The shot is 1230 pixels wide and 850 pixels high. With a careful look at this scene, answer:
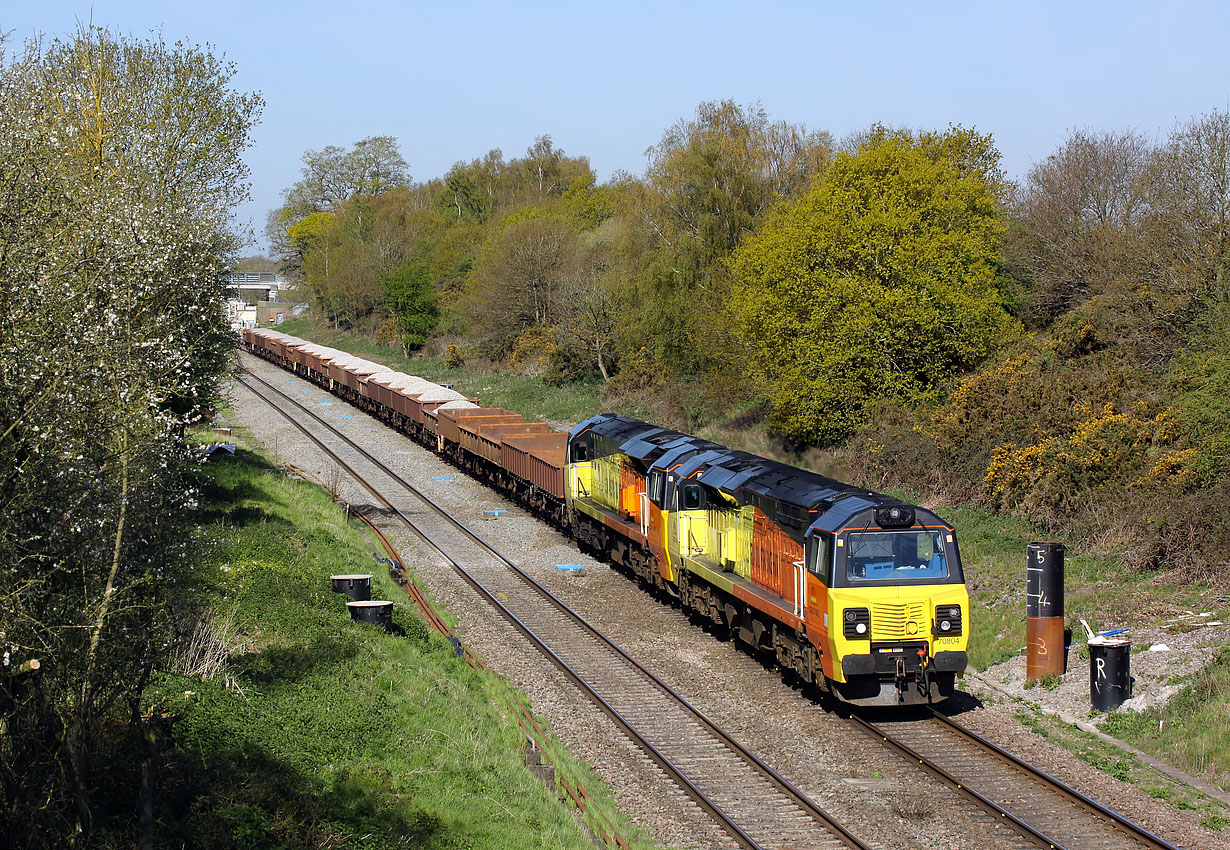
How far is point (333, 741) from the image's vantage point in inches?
455

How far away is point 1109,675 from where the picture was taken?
13836mm

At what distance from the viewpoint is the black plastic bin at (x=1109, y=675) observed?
45.2 ft

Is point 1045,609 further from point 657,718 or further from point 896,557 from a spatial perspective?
point 657,718

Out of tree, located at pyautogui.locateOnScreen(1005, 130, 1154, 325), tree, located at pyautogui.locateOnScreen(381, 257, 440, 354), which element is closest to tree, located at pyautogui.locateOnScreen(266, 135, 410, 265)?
tree, located at pyautogui.locateOnScreen(381, 257, 440, 354)

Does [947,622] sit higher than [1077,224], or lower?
lower

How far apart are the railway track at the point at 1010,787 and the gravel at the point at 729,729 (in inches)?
8.7

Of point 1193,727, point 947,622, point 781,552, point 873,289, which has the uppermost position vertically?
point 873,289

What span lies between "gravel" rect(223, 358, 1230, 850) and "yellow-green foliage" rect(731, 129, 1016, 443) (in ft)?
30.0

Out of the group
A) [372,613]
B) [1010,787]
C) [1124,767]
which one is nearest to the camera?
[1010,787]

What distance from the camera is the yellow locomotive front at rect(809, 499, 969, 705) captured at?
44.1ft

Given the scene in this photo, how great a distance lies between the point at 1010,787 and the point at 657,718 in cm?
473

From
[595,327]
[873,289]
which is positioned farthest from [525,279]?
[873,289]

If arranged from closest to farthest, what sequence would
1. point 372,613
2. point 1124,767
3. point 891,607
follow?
point 1124,767 → point 891,607 → point 372,613

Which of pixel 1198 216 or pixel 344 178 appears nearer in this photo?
pixel 1198 216
